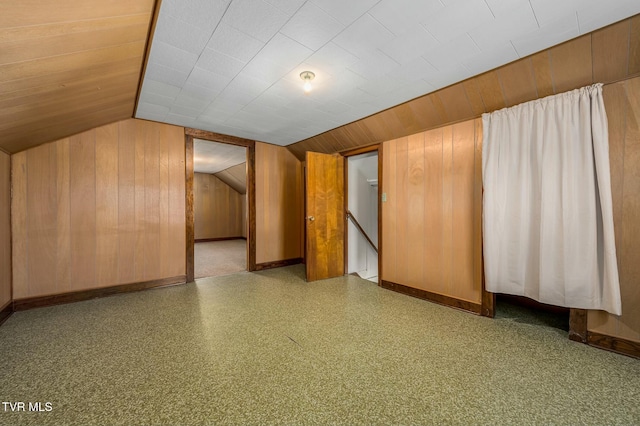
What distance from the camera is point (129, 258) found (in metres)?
3.17

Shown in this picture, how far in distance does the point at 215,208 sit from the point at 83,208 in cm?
590

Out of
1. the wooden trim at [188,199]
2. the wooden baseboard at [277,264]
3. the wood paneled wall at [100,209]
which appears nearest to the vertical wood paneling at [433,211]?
the wooden baseboard at [277,264]

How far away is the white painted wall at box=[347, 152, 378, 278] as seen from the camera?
4301 millimetres

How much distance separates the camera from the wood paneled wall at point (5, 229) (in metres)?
2.32

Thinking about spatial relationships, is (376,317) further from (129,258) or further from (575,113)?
(129,258)

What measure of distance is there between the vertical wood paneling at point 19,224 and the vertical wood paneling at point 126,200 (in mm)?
781

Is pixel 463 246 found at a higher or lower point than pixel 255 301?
higher

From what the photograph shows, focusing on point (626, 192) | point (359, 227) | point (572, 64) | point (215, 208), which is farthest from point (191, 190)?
point (215, 208)

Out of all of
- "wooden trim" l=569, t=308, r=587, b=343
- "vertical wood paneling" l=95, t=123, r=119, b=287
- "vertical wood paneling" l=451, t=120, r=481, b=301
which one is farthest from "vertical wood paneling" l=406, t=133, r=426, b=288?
"vertical wood paneling" l=95, t=123, r=119, b=287

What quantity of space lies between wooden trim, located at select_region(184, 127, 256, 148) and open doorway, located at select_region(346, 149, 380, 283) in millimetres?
1766

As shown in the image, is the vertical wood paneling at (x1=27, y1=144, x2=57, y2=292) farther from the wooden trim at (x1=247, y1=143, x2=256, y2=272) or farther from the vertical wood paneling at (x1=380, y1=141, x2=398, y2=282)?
the vertical wood paneling at (x1=380, y1=141, x2=398, y2=282)

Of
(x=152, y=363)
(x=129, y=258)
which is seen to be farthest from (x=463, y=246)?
(x=129, y=258)

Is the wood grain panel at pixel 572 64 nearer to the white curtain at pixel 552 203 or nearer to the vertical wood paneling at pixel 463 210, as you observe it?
the white curtain at pixel 552 203

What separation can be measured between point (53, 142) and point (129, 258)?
1.55m
